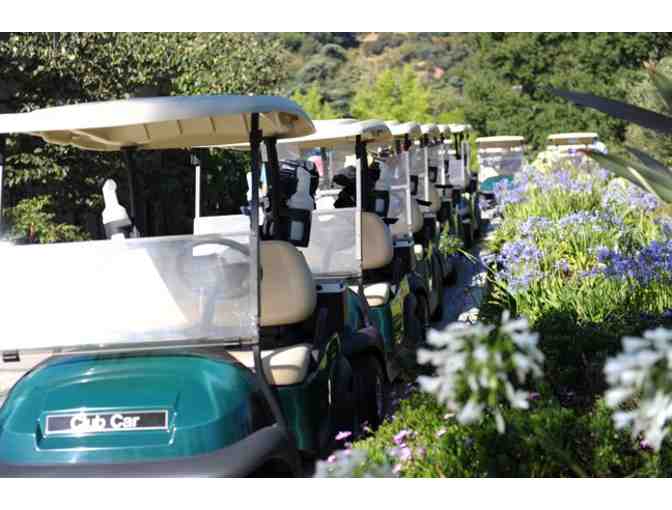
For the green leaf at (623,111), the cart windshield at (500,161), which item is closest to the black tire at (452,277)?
the green leaf at (623,111)

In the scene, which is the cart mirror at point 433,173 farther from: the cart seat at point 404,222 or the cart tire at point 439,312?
the cart tire at point 439,312

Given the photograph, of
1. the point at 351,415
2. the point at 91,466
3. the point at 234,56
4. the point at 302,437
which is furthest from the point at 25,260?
the point at 234,56

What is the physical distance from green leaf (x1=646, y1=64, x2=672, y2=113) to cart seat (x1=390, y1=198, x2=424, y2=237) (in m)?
4.74

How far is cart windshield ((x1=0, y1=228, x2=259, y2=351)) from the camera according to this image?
3814mm

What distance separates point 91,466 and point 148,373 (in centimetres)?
40

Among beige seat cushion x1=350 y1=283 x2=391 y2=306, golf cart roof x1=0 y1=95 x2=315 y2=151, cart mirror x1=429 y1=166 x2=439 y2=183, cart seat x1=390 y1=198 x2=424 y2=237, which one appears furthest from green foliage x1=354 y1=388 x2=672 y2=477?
cart mirror x1=429 y1=166 x2=439 y2=183

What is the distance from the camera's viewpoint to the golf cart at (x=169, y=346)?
3275 millimetres

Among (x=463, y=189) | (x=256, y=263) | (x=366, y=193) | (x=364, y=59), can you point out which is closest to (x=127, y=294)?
(x=256, y=263)

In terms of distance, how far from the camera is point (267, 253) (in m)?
4.21

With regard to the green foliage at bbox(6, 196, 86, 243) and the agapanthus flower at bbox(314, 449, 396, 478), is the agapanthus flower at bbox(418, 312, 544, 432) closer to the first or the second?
the agapanthus flower at bbox(314, 449, 396, 478)

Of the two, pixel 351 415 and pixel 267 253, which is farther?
pixel 351 415

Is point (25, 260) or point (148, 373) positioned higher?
point (25, 260)

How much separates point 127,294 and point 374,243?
9.58 ft

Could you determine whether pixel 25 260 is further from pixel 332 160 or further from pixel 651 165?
pixel 332 160
